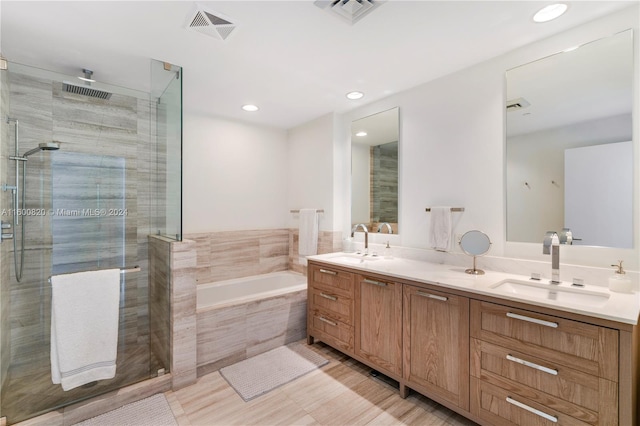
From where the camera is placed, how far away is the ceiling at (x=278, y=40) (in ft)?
5.29

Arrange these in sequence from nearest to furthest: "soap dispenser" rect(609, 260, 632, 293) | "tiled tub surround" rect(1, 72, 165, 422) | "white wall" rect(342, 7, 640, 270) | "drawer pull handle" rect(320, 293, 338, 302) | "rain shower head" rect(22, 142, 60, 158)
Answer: "soap dispenser" rect(609, 260, 632, 293)
"white wall" rect(342, 7, 640, 270)
"tiled tub surround" rect(1, 72, 165, 422)
"rain shower head" rect(22, 142, 60, 158)
"drawer pull handle" rect(320, 293, 338, 302)

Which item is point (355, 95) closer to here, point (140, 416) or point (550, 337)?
point (550, 337)

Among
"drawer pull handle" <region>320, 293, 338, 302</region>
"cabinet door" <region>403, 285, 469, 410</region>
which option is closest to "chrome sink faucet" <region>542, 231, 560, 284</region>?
"cabinet door" <region>403, 285, 469, 410</region>

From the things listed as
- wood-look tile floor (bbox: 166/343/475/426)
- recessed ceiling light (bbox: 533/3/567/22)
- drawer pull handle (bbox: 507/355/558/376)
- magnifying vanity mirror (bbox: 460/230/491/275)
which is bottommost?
wood-look tile floor (bbox: 166/343/475/426)

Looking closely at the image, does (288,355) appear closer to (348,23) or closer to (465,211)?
(465,211)

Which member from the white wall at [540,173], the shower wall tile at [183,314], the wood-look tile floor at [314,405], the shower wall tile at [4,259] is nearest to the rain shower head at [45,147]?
the shower wall tile at [4,259]

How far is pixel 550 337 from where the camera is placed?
141cm

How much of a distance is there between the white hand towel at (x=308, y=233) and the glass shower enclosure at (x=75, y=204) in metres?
1.52

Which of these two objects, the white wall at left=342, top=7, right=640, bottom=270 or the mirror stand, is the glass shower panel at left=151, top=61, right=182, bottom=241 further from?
the mirror stand

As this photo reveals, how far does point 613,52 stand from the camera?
5.53 feet

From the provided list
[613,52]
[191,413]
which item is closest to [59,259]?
[191,413]

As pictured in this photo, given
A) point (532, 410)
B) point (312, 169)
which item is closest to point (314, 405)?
point (532, 410)

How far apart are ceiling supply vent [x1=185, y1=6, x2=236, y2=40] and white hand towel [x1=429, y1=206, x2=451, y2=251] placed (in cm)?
194

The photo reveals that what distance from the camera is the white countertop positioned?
130 centimetres
